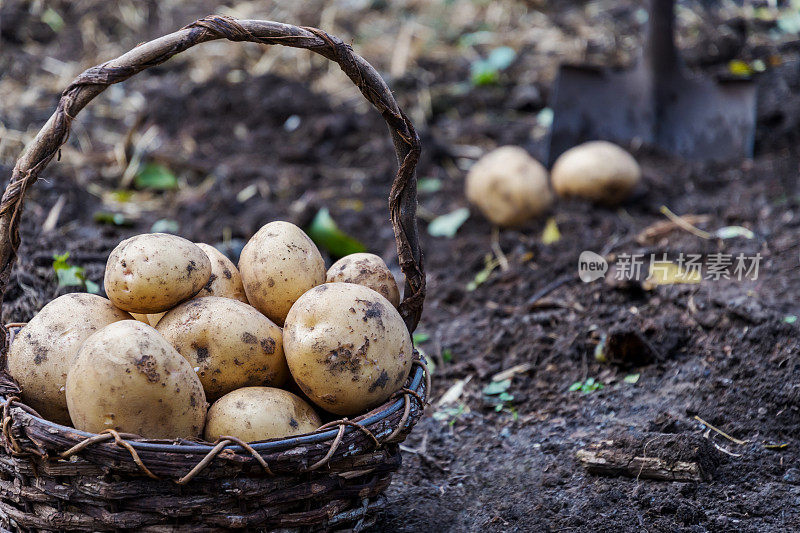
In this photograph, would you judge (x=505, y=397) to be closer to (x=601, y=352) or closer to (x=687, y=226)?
(x=601, y=352)

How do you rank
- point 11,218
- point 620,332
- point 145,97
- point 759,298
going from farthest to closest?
point 145,97
point 759,298
point 620,332
point 11,218

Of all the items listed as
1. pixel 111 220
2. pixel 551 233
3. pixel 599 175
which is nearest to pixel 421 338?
pixel 551 233

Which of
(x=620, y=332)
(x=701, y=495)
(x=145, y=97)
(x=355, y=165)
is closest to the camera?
(x=701, y=495)

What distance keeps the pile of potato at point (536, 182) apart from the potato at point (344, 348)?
2.01 meters

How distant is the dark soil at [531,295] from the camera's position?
1933 mm

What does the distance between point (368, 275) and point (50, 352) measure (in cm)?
78

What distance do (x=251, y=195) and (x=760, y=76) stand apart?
128 inches

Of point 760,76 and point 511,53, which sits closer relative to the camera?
point 760,76

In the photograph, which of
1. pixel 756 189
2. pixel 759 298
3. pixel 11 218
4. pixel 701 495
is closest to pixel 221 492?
pixel 11 218

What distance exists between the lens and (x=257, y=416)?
1633 mm

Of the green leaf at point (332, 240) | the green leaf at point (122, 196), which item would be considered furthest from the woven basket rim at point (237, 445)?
the green leaf at point (122, 196)

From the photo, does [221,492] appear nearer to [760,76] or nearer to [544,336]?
[544,336]

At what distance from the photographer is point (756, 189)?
145 inches

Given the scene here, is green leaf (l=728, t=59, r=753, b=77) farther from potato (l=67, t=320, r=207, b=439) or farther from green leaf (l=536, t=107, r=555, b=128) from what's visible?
potato (l=67, t=320, r=207, b=439)
